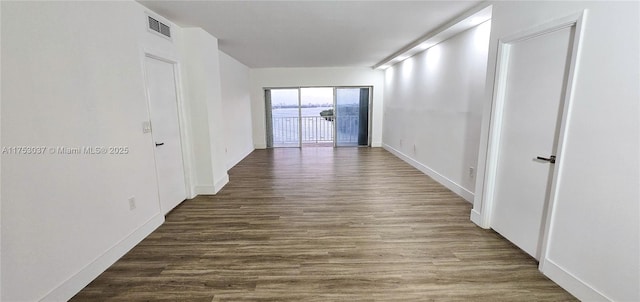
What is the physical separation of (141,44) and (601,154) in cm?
390

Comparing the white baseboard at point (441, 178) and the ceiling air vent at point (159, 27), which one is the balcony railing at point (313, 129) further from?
the ceiling air vent at point (159, 27)

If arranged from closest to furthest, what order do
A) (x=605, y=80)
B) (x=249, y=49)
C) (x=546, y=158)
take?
(x=605, y=80) → (x=546, y=158) → (x=249, y=49)

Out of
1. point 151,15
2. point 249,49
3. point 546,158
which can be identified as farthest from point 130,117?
point 546,158

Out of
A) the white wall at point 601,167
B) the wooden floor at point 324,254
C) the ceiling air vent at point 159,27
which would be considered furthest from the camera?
the ceiling air vent at point 159,27

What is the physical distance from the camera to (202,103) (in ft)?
12.2

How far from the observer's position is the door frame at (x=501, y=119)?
180 cm

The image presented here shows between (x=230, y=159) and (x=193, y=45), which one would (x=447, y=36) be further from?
(x=230, y=159)

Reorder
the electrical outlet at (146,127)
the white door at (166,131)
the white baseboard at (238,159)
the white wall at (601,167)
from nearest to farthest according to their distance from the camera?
the white wall at (601,167) → the electrical outlet at (146,127) → the white door at (166,131) → the white baseboard at (238,159)

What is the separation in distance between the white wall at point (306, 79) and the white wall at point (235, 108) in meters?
0.32

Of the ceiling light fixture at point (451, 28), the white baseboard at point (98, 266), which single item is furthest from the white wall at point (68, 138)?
the ceiling light fixture at point (451, 28)

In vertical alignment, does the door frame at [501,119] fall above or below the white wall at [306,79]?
below

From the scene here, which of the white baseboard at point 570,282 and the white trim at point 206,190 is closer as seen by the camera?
the white baseboard at point 570,282

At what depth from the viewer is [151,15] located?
2852mm

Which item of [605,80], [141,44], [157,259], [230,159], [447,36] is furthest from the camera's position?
[230,159]
